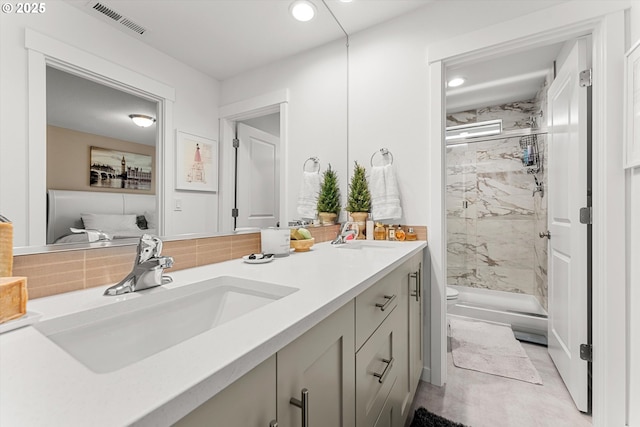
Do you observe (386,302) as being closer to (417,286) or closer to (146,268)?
(417,286)

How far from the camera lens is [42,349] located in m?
0.43

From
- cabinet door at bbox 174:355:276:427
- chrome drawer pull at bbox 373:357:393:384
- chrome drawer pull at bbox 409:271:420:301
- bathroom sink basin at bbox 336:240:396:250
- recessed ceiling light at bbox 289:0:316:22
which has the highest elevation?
recessed ceiling light at bbox 289:0:316:22

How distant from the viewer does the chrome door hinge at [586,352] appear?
154 cm

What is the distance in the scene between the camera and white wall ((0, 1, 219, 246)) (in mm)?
595

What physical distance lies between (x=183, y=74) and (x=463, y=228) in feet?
11.6

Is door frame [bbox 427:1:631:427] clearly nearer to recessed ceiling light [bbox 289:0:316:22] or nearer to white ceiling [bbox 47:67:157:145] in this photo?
recessed ceiling light [bbox 289:0:316:22]

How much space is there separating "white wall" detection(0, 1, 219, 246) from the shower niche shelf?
10.5ft

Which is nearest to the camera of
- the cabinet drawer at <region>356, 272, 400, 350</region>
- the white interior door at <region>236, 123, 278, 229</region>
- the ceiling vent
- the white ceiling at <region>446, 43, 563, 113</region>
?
the ceiling vent

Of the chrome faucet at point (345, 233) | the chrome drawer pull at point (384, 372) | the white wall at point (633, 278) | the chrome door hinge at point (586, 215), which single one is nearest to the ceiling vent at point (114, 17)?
the chrome drawer pull at point (384, 372)

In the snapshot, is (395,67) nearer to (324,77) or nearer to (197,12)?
(324,77)

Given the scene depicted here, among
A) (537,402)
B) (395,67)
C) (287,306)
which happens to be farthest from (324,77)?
(537,402)

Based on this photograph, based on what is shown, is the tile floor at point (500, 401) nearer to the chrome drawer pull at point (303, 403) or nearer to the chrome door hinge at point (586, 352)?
the chrome door hinge at point (586, 352)

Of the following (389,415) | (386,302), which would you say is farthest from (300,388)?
(389,415)

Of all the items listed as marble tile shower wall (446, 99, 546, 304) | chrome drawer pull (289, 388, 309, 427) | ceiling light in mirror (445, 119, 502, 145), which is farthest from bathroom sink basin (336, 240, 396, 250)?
ceiling light in mirror (445, 119, 502, 145)
